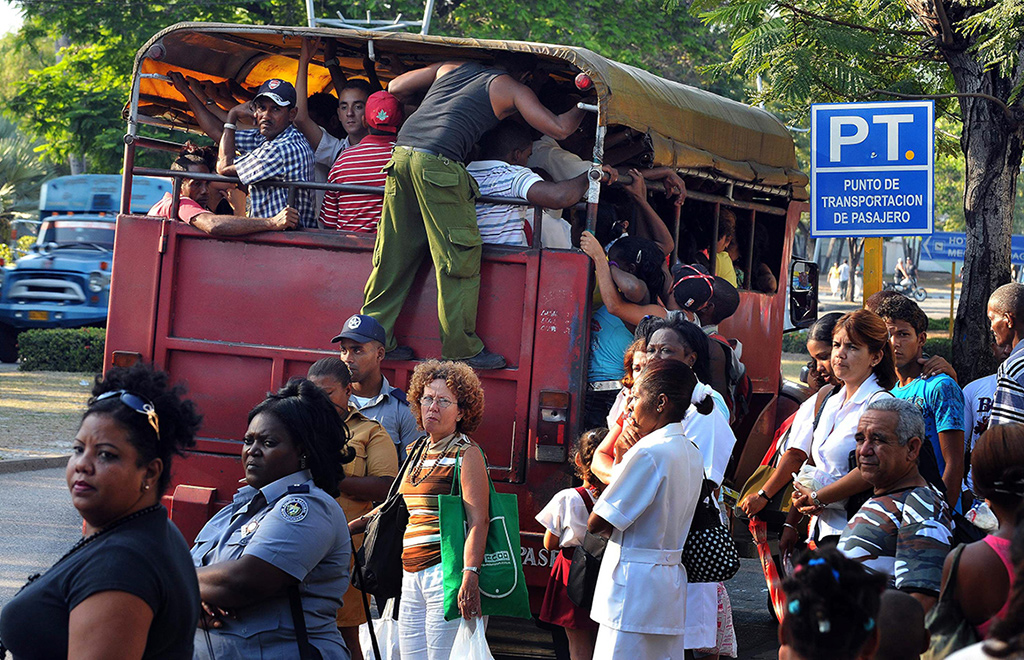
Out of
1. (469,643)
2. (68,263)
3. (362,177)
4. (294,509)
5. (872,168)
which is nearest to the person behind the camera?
(294,509)

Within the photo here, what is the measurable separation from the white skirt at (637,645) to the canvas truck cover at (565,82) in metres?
2.82

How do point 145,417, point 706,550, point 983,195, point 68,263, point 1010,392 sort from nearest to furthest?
point 145,417 → point 706,550 → point 1010,392 → point 983,195 → point 68,263

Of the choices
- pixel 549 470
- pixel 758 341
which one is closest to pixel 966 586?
pixel 549 470

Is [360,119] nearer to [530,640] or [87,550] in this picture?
[530,640]

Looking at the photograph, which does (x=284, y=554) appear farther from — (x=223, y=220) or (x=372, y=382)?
(x=223, y=220)

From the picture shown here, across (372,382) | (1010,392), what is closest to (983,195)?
(1010,392)

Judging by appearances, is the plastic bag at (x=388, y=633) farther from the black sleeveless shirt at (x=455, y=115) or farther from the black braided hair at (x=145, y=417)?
the black sleeveless shirt at (x=455, y=115)

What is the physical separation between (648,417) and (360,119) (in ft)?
11.8

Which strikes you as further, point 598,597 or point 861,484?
point 861,484

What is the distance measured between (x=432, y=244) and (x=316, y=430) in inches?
87.8

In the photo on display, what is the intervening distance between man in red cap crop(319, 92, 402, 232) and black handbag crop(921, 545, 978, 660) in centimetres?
409

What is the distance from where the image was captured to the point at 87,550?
262 cm

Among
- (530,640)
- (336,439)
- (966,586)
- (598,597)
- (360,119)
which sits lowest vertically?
(530,640)

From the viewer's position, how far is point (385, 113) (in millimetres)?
6516
